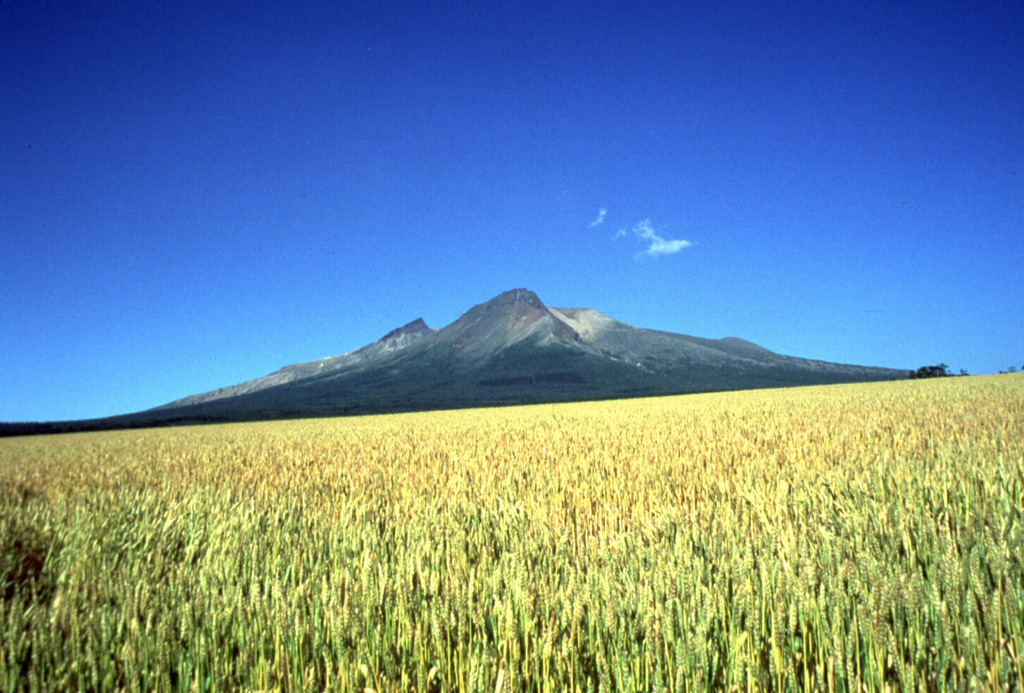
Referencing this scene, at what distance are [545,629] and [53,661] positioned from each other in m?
1.62

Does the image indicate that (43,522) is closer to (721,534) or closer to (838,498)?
(721,534)

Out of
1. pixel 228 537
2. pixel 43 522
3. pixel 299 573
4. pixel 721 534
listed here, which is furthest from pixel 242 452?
pixel 721 534

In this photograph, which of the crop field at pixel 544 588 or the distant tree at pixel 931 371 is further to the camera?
the distant tree at pixel 931 371

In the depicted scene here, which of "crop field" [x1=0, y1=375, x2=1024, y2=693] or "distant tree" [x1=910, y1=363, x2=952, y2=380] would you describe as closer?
"crop field" [x1=0, y1=375, x2=1024, y2=693]

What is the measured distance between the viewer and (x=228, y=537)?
279 cm

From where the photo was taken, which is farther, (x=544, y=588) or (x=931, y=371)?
(x=931, y=371)

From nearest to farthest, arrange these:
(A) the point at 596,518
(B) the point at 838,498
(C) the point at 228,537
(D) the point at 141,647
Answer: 1. (D) the point at 141,647
2. (C) the point at 228,537
3. (A) the point at 596,518
4. (B) the point at 838,498

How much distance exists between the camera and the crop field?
144 cm

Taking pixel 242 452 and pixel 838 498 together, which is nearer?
pixel 838 498

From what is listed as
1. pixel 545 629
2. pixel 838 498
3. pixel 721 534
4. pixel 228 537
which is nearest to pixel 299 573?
pixel 228 537

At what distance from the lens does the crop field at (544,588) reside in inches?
56.7

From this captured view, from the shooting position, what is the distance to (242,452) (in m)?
9.05

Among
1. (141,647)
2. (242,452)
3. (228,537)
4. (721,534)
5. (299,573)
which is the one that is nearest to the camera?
(141,647)

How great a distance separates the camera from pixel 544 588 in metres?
1.89
